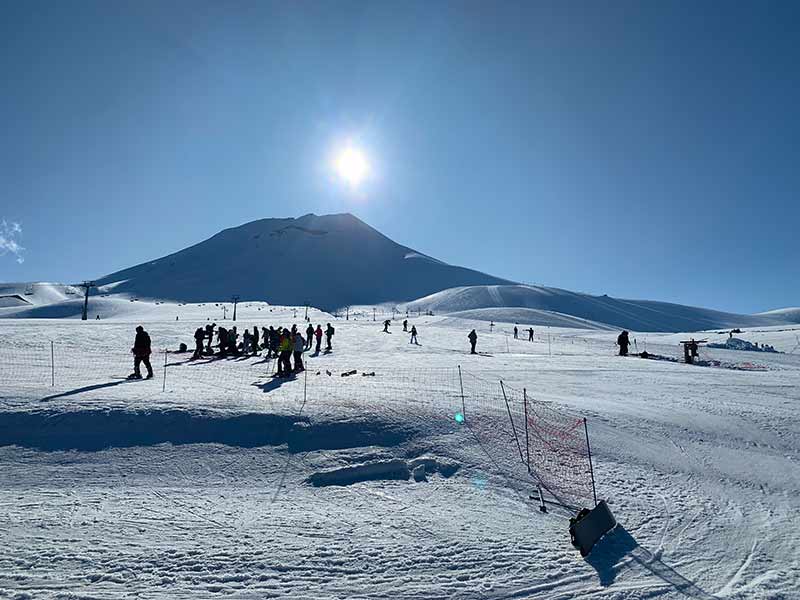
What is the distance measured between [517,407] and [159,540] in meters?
8.10

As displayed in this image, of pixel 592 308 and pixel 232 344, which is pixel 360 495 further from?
pixel 592 308

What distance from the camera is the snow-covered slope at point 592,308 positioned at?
426 ft

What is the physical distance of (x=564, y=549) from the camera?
596 centimetres

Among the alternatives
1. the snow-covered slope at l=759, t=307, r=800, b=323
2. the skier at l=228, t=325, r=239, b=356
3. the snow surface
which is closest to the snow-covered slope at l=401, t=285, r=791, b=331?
the snow-covered slope at l=759, t=307, r=800, b=323

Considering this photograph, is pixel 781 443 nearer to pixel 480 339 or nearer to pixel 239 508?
pixel 239 508

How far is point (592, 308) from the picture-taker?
458 ft

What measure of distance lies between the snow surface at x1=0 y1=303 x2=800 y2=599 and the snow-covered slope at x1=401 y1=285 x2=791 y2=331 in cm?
11107

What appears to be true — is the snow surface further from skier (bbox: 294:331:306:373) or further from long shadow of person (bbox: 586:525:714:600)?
skier (bbox: 294:331:306:373)

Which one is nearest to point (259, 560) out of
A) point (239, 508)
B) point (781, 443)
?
point (239, 508)

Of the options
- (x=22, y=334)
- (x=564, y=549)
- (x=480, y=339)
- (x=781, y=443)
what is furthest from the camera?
(x=480, y=339)

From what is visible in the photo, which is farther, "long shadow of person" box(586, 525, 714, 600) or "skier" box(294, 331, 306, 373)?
"skier" box(294, 331, 306, 373)

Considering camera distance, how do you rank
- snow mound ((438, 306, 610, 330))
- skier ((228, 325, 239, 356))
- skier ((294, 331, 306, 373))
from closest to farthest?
1. skier ((294, 331, 306, 373))
2. skier ((228, 325, 239, 356))
3. snow mound ((438, 306, 610, 330))

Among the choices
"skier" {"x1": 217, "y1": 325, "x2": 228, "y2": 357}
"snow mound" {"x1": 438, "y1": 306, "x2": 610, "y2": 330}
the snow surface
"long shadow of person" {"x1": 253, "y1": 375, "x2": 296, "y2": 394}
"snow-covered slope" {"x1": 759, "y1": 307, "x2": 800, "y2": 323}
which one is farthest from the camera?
"snow-covered slope" {"x1": 759, "y1": 307, "x2": 800, "y2": 323}

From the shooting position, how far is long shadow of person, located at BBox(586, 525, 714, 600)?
208 inches
